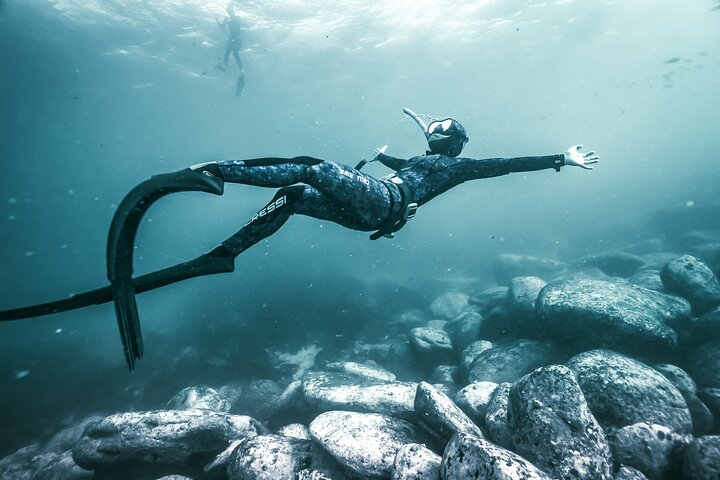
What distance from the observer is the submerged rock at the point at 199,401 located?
7.29m

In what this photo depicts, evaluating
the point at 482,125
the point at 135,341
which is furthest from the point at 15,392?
the point at 482,125

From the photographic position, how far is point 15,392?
441 inches

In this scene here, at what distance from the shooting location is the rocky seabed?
3.02 meters

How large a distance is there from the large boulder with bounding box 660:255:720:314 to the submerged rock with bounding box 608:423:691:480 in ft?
18.3

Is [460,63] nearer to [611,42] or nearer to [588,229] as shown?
[611,42]

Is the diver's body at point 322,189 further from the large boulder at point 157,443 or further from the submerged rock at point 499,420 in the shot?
the large boulder at point 157,443

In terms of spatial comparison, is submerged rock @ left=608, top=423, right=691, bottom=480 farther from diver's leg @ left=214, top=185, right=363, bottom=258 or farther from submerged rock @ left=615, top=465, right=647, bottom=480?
diver's leg @ left=214, top=185, right=363, bottom=258

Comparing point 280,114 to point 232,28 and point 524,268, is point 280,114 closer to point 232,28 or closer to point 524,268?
point 232,28

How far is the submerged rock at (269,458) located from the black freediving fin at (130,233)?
204 centimetres

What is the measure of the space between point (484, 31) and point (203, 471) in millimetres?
35678

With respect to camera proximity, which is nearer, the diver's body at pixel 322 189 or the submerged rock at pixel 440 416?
the diver's body at pixel 322 189

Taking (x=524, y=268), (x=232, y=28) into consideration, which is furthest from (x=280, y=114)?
(x=524, y=268)

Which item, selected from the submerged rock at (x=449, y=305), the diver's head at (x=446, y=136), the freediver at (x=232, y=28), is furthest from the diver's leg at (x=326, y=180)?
the freediver at (x=232, y=28)

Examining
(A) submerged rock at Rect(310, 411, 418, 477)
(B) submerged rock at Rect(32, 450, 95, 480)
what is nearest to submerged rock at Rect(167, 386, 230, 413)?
(B) submerged rock at Rect(32, 450, 95, 480)
